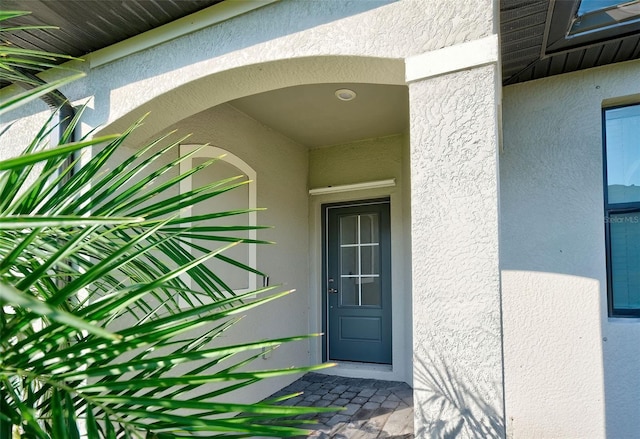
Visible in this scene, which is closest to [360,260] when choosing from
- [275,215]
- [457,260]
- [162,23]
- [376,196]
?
[376,196]

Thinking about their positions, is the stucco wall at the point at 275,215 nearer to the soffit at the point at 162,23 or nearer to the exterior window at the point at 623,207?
the soffit at the point at 162,23

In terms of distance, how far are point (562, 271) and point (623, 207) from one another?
784 mm

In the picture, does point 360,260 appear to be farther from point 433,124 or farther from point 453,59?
point 453,59

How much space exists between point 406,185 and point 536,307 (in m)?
2.24

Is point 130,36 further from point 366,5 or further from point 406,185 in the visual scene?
point 406,185

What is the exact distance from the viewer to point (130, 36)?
2844mm

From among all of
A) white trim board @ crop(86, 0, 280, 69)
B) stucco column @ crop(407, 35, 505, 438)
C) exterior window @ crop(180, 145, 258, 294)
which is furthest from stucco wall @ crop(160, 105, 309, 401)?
stucco column @ crop(407, 35, 505, 438)

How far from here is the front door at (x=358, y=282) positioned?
5.50 m

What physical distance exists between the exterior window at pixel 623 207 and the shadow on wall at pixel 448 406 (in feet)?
8.06

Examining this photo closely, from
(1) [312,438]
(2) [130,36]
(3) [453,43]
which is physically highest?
(2) [130,36]

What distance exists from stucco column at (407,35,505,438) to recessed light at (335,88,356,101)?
209 cm

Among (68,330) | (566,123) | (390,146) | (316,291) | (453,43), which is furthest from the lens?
(316,291)

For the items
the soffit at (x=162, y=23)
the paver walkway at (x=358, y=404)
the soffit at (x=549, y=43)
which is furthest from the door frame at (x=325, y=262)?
the soffit at (x=162, y=23)

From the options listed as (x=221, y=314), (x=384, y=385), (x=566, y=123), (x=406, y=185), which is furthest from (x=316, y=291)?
(x=221, y=314)
